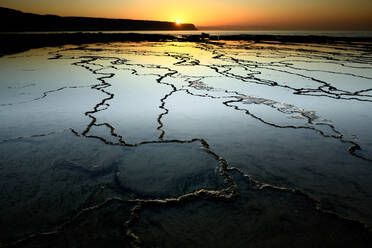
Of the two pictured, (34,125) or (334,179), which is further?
(34,125)

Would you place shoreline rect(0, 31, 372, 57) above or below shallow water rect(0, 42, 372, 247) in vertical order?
above

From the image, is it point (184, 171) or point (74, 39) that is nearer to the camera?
point (184, 171)

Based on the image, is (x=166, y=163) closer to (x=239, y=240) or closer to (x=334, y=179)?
(x=239, y=240)

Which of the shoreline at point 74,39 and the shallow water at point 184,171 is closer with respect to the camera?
the shallow water at point 184,171

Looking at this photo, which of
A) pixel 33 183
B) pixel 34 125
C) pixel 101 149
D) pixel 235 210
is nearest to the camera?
pixel 235 210

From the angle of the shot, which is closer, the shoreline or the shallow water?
the shallow water

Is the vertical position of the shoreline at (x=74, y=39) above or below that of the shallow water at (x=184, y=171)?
above

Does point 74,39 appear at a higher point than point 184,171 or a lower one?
higher

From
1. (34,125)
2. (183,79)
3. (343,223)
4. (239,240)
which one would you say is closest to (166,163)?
(239,240)
